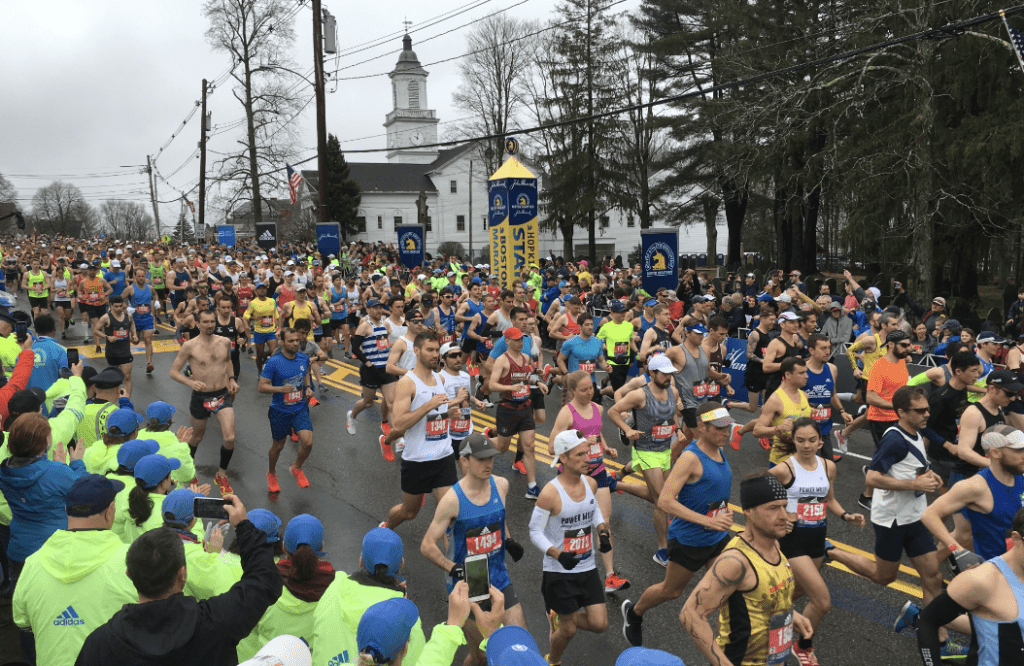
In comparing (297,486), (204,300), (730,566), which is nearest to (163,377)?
(204,300)

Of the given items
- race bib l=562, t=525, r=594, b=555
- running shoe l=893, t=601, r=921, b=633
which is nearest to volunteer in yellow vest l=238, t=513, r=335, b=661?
race bib l=562, t=525, r=594, b=555

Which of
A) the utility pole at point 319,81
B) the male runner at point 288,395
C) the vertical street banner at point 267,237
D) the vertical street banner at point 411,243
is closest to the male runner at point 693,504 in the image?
the male runner at point 288,395

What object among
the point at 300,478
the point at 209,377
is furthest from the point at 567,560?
the point at 209,377

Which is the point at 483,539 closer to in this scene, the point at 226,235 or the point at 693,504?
the point at 693,504

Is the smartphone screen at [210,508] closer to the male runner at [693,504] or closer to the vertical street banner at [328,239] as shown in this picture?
the male runner at [693,504]

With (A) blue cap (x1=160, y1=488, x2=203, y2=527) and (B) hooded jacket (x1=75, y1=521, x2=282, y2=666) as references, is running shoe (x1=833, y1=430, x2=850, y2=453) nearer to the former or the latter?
(A) blue cap (x1=160, y1=488, x2=203, y2=527)

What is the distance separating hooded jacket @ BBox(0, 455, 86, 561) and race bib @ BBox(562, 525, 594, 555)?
3128mm

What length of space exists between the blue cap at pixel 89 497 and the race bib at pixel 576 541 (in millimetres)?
2581

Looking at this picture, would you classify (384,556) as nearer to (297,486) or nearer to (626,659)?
(626,659)

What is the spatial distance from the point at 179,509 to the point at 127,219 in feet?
331

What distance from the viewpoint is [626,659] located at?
2193 millimetres

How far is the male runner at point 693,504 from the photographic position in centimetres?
502

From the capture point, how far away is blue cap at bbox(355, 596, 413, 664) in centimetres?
265

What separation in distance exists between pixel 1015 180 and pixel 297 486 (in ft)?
53.7
